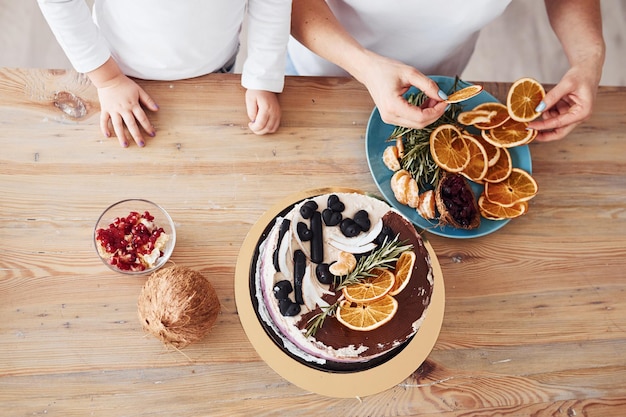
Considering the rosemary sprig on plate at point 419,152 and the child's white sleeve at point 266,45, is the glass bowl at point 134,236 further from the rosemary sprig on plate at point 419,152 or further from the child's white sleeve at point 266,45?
the rosemary sprig on plate at point 419,152

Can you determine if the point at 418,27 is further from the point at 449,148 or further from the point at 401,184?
the point at 401,184

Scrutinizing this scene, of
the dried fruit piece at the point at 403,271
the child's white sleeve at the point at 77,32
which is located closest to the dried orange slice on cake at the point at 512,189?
the dried fruit piece at the point at 403,271

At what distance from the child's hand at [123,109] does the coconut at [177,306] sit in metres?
0.41

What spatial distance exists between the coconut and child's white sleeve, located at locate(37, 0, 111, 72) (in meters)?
0.54

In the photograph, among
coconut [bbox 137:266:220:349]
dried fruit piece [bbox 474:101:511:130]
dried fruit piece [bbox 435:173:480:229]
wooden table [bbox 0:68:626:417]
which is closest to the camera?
coconut [bbox 137:266:220:349]

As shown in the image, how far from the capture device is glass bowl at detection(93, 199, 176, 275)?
1.15 metres

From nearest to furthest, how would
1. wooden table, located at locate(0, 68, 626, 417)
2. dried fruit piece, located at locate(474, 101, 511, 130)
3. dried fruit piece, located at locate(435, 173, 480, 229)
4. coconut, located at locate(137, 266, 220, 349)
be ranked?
coconut, located at locate(137, 266, 220, 349) → wooden table, located at locate(0, 68, 626, 417) → dried fruit piece, located at locate(435, 173, 480, 229) → dried fruit piece, located at locate(474, 101, 511, 130)

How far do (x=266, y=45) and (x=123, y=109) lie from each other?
39 cm

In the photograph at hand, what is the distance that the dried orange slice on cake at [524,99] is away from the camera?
132cm

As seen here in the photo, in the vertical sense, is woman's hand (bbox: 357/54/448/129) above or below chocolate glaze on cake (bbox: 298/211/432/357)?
above

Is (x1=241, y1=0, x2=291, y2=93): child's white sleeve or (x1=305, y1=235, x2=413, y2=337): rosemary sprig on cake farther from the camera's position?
(x1=241, y1=0, x2=291, y2=93): child's white sleeve

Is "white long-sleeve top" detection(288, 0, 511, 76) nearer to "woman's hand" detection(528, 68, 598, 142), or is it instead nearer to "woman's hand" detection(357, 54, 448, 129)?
"woman's hand" detection(357, 54, 448, 129)

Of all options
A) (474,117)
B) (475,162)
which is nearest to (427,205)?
(475,162)

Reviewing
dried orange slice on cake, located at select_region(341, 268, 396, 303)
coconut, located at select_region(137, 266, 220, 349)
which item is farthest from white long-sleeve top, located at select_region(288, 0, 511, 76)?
coconut, located at select_region(137, 266, 220, 349)
